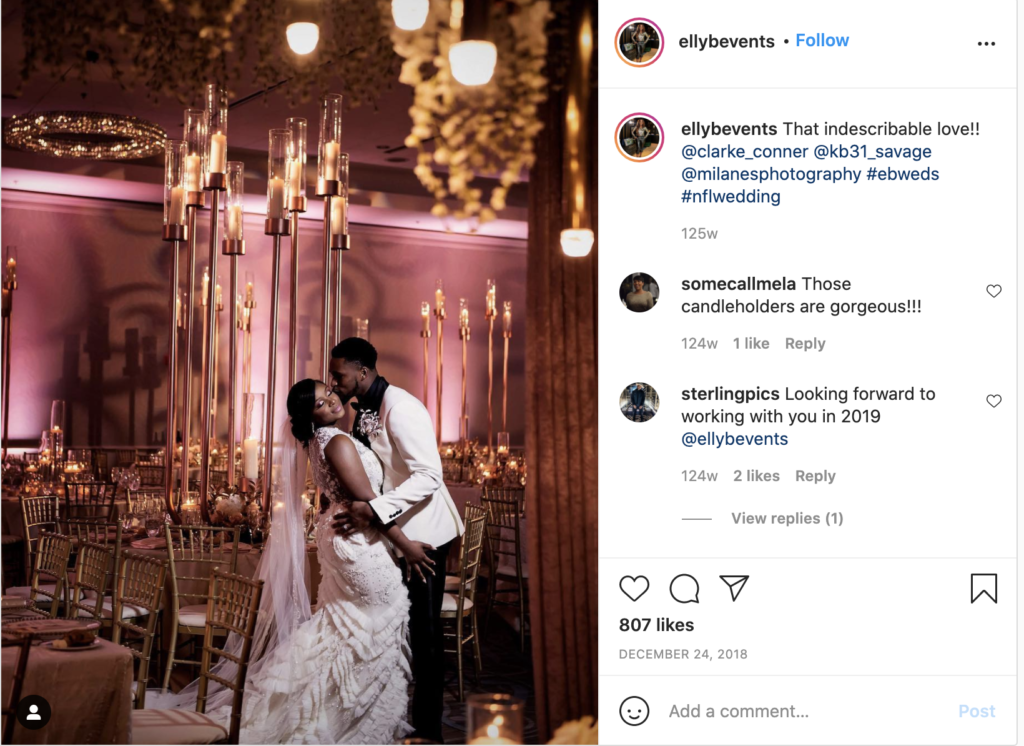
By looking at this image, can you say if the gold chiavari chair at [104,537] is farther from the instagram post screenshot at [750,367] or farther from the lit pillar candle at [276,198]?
the instagram post screenshot at [750,367]

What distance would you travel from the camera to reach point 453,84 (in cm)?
261

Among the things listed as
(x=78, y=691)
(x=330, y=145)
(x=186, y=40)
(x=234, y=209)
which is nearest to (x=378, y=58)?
(x=186, y=40)

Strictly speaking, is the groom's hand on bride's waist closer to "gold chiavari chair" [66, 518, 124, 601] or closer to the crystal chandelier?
"gold chiavari chair" [66, 518, 124, 601]

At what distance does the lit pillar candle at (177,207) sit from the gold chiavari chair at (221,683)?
7.43 ft

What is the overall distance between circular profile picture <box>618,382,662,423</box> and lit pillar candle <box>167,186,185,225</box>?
320cm

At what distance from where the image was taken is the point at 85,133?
7.84m

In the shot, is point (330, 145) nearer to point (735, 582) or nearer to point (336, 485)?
point (336, 485)

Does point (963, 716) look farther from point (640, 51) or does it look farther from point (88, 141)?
point (88, 141)

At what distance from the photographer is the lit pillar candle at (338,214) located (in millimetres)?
5180

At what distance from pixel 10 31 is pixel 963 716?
6.69 metres

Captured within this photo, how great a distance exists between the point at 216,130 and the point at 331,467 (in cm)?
183

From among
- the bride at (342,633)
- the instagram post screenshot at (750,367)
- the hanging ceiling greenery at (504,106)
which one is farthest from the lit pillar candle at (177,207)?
the hanging ceiling greenery at (504,106)

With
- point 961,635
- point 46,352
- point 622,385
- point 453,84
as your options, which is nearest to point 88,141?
point 46,352

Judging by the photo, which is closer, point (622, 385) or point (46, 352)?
point (622, 385)
